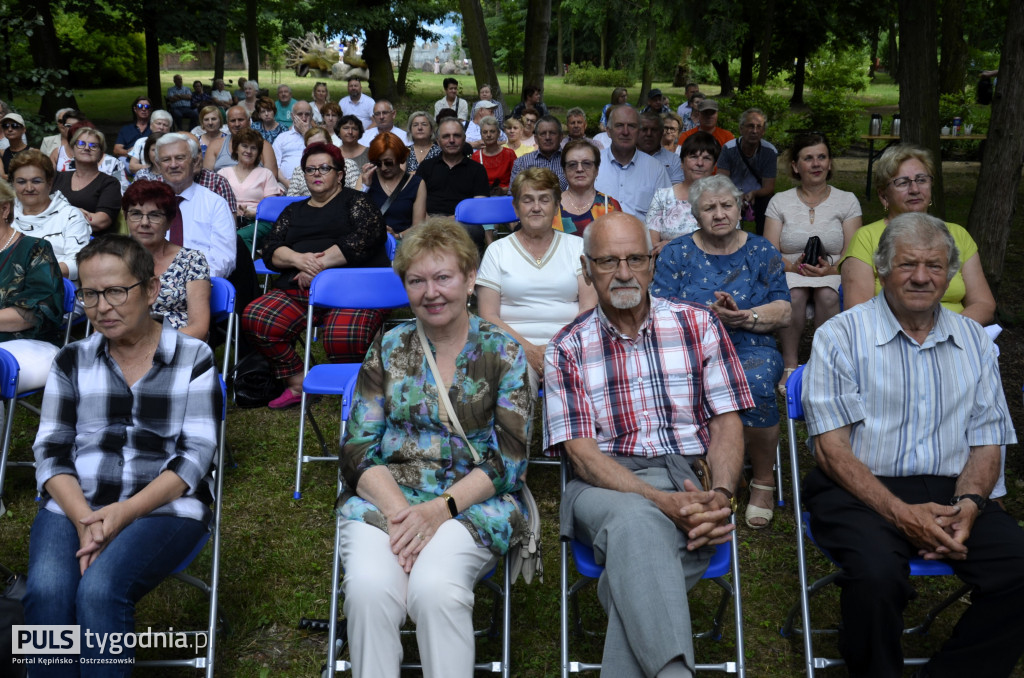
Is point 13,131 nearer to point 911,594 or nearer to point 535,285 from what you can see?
point 535,285

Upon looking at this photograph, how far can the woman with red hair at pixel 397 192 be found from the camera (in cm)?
733

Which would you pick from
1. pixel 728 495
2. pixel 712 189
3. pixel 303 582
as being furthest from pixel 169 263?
pixel 728 495

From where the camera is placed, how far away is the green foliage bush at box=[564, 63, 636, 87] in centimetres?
4716

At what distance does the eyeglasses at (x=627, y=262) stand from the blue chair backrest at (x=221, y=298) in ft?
7.67

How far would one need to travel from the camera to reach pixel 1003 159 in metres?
6.74

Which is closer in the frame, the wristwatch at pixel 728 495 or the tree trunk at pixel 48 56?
the wristwatch at pixel 728 495

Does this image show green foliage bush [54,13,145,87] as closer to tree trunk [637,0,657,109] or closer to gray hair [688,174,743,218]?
tree trunk [637,0,657,109]

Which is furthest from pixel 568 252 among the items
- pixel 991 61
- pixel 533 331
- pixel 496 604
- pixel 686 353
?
pixel 991 61

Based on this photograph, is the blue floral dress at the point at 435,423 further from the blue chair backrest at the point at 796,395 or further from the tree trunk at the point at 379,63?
the tree trunk at the point at 379,63

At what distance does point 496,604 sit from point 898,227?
6.60ft

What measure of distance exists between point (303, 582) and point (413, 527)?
49.7 inches

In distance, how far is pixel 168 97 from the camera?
2247 centimetres

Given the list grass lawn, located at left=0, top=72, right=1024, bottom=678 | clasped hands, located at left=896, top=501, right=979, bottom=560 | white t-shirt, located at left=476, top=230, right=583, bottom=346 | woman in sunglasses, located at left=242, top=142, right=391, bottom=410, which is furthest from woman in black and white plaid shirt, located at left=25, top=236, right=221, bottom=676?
clasped hands, located at left=896, top=501, right=979, bottom=560

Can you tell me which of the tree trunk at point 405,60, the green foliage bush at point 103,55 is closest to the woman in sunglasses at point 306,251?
the tree trunk at point 405,60
